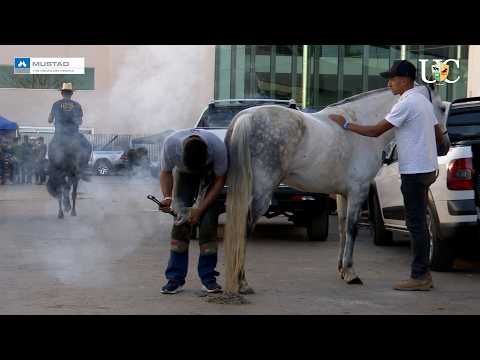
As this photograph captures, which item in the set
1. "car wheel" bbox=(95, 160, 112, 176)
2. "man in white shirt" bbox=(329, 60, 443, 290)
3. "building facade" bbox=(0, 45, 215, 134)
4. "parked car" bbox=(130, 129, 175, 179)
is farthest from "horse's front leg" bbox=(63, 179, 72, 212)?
"man in white shirt" bbox=(329, 60, 443, 290)

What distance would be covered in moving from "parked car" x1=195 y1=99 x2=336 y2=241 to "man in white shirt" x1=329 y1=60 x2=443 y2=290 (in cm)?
308

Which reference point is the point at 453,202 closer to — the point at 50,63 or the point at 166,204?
the point at 166,204

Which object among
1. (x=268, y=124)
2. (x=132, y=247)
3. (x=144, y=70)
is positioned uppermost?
(x=144, y=70)

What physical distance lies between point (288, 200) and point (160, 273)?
2.95 metres

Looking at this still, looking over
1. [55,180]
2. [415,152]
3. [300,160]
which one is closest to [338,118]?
[300,160]

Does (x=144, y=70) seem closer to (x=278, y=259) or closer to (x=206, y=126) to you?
(x=278, y=259)

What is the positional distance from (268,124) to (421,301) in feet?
6.72

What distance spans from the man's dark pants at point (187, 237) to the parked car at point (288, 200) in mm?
2939

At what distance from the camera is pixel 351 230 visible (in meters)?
7.46

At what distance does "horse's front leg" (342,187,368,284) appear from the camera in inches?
290

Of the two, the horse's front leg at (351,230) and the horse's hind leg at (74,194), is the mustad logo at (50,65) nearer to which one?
the horse's front leg at (351,230)
